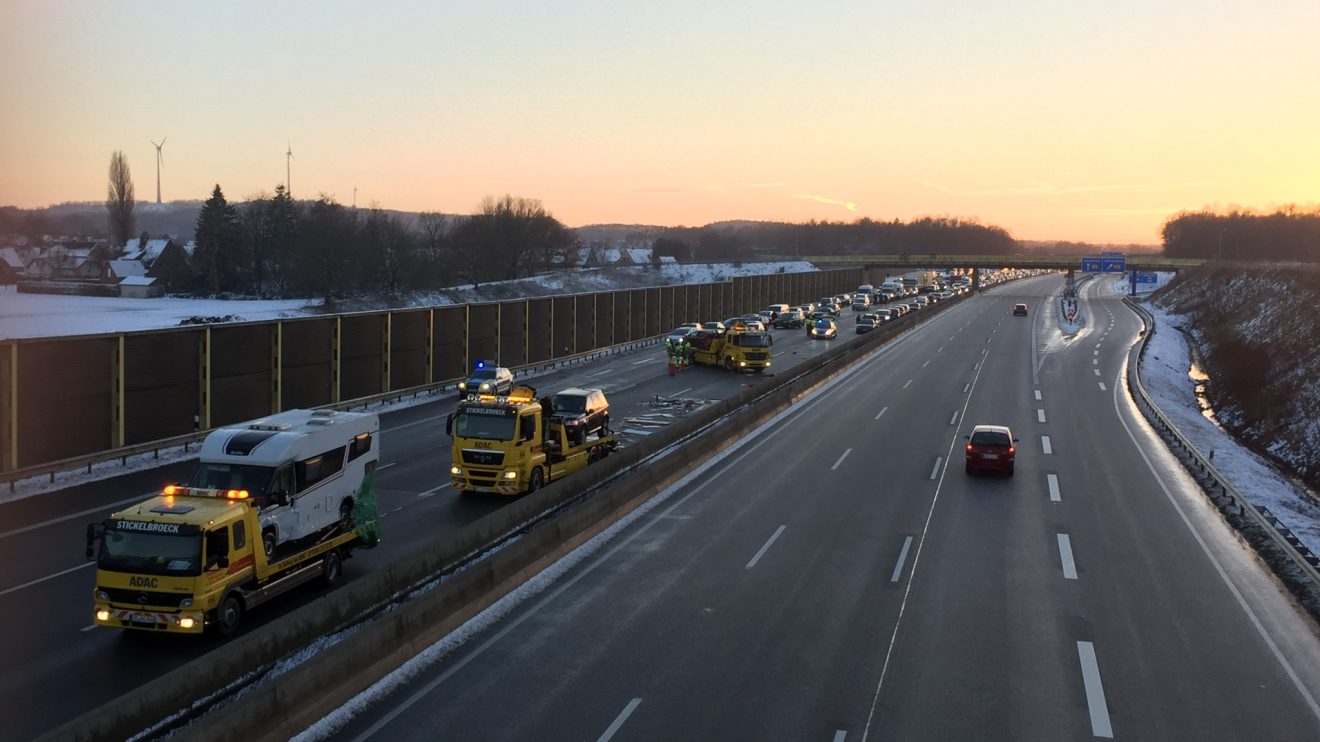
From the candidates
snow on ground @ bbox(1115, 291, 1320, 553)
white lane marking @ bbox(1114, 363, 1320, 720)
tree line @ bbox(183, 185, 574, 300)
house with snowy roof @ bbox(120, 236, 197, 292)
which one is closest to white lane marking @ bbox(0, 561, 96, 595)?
white lane marking @ bbox(1114, 363, 1320, 720)

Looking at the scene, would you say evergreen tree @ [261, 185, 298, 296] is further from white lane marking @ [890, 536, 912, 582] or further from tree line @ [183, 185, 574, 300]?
white lane marking @ [890, 536, 912, 582]

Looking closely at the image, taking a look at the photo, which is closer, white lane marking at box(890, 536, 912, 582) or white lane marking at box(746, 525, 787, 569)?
white lane marking at box(890, 536, 912, 582)

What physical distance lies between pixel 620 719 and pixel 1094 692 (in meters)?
6.95

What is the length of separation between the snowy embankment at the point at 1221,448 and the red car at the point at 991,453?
24.3 feet

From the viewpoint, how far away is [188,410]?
32375 mm

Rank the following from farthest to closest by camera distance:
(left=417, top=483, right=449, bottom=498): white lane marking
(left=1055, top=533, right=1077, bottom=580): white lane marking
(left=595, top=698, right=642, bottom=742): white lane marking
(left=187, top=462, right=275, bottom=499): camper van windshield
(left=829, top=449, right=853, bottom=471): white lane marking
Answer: (left=829, top=449, right=853, bottom=471): white lane marking → (left=417, top=483, right=449, bottom=498): white lane marking → (left=1055, top=533, right=1077, bottom=580): white lane marking → (left=187, top=462, right=275, bottom=499): camper van windshield → (left=595, top=698, right=642, bottom=742): white lane marking

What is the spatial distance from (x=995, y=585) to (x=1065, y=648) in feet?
11.1

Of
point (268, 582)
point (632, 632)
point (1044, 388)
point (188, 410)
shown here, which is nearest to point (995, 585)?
point (632, 632)

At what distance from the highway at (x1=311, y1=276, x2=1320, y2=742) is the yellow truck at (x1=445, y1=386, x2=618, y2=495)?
3298 millimetres

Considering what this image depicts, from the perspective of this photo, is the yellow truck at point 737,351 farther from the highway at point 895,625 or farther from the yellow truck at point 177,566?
the yellow truck at point 177,566

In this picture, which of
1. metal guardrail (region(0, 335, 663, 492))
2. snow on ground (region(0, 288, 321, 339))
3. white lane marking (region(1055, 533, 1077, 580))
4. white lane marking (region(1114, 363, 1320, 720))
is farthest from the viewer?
snow on ground (region(0, 288, 321, 339))

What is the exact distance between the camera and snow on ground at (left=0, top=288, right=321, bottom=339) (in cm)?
6594

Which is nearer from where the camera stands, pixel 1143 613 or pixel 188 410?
pixel 1143 613

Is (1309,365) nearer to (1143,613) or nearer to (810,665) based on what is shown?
(1143,613)
